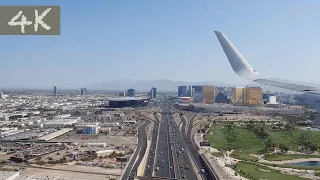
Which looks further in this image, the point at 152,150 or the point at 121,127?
the point at 121,127

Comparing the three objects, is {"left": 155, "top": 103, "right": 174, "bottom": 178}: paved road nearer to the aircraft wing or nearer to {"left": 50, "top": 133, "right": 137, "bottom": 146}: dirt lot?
{"left": 50, "top": 133, "right": 137, "bottom": 146}: dirt lot

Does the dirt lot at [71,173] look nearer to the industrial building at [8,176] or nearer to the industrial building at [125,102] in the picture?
the industrial building at [8,176]

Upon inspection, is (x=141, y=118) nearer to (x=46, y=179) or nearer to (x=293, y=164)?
(x=293, y=164)

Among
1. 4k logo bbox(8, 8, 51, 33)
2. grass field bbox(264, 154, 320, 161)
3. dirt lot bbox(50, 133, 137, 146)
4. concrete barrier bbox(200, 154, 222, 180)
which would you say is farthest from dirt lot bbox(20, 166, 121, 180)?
4k logo bbox(8, 8, 51, 33)

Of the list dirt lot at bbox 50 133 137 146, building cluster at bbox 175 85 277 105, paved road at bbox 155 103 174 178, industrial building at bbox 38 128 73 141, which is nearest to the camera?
paved road at bbox 155 103 174 178

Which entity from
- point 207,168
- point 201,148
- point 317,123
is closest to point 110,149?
point 201,148
